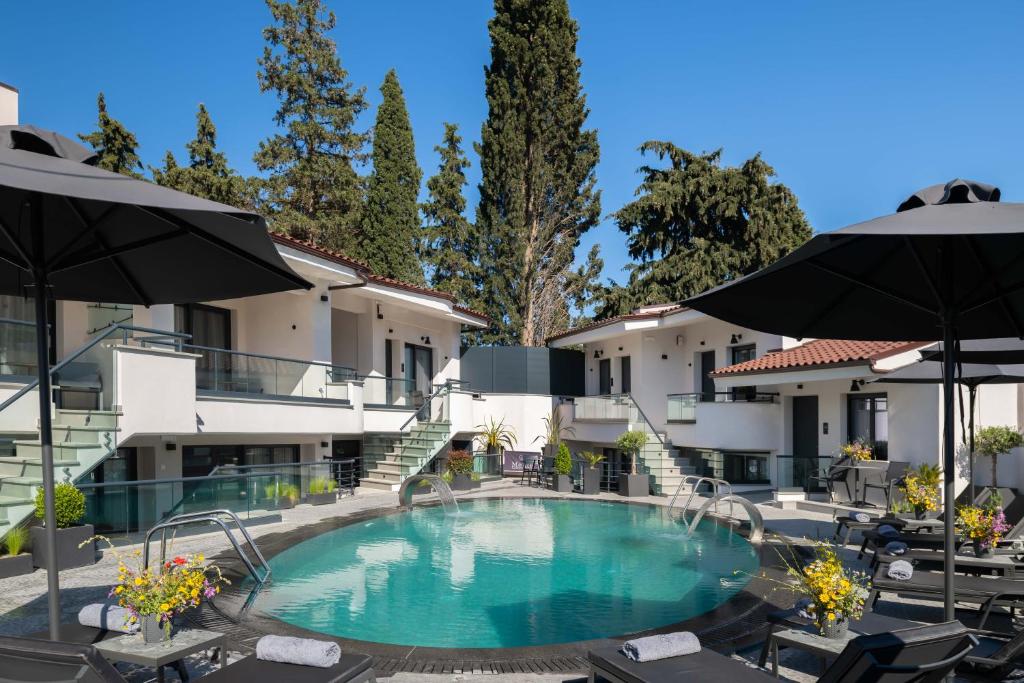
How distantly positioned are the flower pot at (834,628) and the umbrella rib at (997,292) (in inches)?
103

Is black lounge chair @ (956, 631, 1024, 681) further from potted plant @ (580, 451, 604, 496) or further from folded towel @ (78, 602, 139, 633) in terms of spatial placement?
potted plant @ (580, 451, 604, 496)

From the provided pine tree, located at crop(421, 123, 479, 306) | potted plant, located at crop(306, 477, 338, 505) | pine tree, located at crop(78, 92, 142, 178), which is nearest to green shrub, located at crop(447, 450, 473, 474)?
potted plant, located at crop(306, 477, 338, 505)

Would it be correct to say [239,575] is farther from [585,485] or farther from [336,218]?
[336,218]

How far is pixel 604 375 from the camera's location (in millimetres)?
27109

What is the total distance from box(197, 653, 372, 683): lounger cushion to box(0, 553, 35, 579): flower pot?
6491 millimetres

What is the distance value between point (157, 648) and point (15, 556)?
19.4ft

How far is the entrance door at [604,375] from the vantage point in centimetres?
2661

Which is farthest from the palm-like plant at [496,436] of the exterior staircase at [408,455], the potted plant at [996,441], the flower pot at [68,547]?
the flower pot at [68,547]

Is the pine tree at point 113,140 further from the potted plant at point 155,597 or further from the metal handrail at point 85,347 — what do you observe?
the potted plant at point 155,597

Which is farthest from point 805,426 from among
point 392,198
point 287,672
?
point 392,198

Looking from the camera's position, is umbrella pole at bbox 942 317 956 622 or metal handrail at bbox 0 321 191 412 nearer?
umbrella pole at bbox 942 317 956 622

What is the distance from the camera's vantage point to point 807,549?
10.5m

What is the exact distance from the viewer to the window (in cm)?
1585

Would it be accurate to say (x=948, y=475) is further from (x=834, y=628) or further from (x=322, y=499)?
(x=322, y=499)
